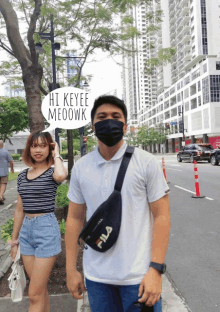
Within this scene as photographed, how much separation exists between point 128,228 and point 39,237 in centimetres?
113

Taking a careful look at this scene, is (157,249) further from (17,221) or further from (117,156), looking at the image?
(17,221)

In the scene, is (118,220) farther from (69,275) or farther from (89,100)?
(89,100)

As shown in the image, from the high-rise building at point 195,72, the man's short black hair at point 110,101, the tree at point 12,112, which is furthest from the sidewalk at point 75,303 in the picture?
the high-rise building at point 195,72

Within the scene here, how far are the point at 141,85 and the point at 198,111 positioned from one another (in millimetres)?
106056

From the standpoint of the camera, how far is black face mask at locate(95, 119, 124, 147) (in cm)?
171

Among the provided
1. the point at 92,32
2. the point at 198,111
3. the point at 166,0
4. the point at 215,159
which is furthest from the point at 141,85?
the point at 92,32

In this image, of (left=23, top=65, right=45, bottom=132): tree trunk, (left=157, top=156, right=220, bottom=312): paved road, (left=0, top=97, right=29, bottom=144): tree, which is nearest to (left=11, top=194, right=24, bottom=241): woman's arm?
(left=157, top=156, right=220, bottom=312): paved road

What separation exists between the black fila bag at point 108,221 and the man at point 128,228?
35 mm

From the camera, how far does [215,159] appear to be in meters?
21.0

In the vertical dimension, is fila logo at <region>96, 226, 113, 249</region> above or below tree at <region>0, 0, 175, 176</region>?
below

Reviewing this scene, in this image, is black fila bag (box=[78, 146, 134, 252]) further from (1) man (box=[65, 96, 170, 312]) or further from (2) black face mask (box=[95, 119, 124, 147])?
Result: (2) black face mask (box=[95, 119, 124, 147])

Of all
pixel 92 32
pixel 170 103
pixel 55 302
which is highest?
pixel 170 103

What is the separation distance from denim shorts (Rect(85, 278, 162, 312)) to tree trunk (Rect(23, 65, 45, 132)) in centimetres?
352

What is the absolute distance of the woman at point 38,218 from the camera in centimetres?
241
